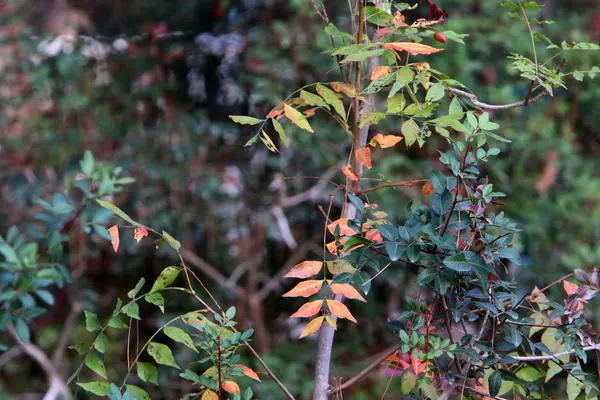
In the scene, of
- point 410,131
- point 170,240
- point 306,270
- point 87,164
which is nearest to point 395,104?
point 410,131

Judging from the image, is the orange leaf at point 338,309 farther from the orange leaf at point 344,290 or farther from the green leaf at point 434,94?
the green leaf at point 434,94

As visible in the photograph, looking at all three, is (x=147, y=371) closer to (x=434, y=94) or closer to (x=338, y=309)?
(x=338, y=309)

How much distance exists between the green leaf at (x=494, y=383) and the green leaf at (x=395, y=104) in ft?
1.25

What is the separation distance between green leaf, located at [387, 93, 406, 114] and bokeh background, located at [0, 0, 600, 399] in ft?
5.08

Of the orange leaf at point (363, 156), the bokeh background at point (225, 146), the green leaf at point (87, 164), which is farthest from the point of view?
the bokeh background at point (225, 146)

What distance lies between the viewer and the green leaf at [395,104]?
951 mm

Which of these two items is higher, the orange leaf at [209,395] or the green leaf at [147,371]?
the green leaf at [147,371]

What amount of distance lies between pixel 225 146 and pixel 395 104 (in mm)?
1773

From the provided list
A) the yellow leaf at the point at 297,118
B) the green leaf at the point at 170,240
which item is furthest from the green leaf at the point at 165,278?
the yellow leaf at the point at 297,118

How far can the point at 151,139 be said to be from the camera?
8.45 feet

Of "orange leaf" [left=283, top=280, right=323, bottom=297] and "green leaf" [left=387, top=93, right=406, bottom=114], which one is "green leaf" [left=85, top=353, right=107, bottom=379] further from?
"green leaf" [left=387, top=93, right=406, bottom=114]

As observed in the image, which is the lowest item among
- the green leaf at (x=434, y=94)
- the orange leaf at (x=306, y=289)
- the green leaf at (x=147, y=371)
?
the green leaf at (x=147, y=371)

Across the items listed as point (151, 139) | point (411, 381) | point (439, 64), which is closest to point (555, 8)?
point (439, 64)

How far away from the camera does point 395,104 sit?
3.14 feet
